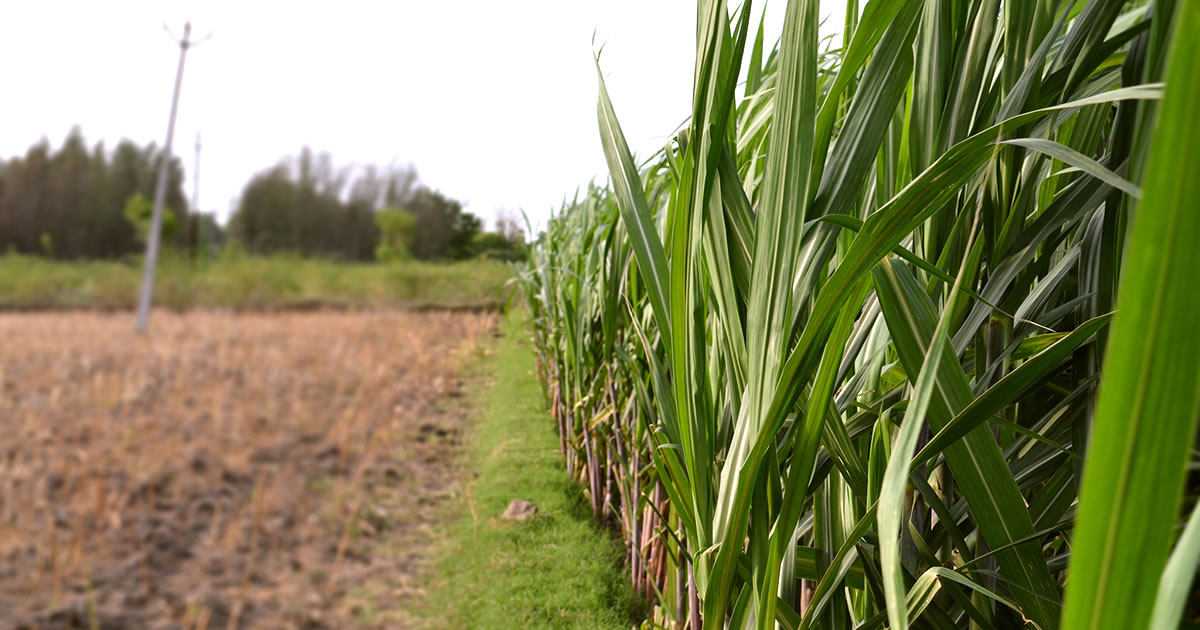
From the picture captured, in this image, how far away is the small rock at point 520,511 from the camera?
6.57 feet

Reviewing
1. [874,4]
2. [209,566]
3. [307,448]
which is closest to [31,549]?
[209,566]

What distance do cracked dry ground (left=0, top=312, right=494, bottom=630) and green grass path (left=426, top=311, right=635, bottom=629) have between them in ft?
0.48

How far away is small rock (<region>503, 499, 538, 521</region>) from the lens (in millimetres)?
2004

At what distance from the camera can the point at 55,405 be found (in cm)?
425

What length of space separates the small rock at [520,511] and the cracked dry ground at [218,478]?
321 mm

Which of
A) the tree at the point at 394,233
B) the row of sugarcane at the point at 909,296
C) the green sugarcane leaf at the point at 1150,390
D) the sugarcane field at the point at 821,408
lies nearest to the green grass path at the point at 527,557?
the sugarcane field at the point at 821,408

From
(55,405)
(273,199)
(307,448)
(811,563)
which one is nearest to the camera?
(811,563)

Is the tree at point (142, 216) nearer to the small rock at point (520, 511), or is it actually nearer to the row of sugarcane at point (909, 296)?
the small rock at point (520, 511)

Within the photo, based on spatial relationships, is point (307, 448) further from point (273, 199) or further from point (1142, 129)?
point (273, 199)

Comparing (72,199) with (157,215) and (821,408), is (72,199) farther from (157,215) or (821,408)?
(821,408)

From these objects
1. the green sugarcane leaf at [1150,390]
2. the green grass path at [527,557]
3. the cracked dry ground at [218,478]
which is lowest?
the cracked dry ground at [218,478]

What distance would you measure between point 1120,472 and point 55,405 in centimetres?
540

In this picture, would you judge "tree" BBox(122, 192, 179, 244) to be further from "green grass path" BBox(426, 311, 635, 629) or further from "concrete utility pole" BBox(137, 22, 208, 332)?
"green grass path" BBox(426, 311, 635, 629)

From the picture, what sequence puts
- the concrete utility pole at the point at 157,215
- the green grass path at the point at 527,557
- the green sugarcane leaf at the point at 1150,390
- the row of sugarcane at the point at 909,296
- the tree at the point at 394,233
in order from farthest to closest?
1. the tree at the point at 394,233
2. the concrete utility pole at the point at 157,215
3. the green grass path at the point at 527,557
4. the row of sugarcane at the point at 909,296
5. the green sugarcane leaf at the point at 1150,390
